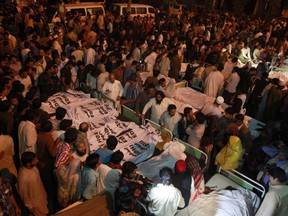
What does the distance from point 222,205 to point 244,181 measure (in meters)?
0.99

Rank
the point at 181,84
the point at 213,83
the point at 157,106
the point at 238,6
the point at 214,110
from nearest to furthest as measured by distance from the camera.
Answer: the point at 157,106, the point at 214,110, the point at 213,83, the point at 181,84, the point at 238,6

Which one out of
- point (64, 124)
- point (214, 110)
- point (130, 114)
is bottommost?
point (130, 114)

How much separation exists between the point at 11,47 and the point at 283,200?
9.14 metres

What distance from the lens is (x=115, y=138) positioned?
5.14 m

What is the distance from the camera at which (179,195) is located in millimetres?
4203

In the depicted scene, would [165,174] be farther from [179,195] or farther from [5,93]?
[5,93]

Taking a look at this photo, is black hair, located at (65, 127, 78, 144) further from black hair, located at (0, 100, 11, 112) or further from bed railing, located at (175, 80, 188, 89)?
bed railing, located at (175, 80, 188, 89)

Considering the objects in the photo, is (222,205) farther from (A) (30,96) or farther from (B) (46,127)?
(A) (30,96)

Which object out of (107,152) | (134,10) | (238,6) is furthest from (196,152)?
(238,6)

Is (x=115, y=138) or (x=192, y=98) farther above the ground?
(x=115, y=138)

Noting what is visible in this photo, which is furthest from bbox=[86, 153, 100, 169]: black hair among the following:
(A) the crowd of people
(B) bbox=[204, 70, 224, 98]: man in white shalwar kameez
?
(B) bbox=[204, 70, 224, 98]: man in white shalwar kameez

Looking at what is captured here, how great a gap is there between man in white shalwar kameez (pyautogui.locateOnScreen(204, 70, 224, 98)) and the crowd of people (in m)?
0.03

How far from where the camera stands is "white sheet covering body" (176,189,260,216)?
14.3ft

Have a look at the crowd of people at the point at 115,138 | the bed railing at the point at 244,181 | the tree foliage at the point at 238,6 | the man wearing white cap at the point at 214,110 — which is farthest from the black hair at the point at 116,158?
the tree foliage at the point at 238,6
